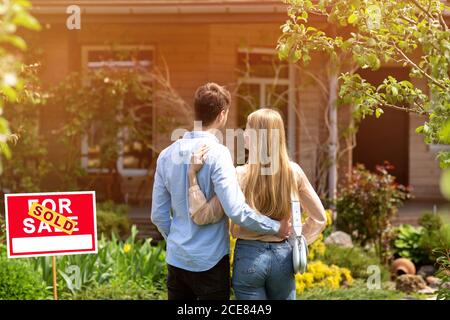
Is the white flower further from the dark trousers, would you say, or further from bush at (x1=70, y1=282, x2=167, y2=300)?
bush at (x1=70, y1=282, x2=167, y2=300)

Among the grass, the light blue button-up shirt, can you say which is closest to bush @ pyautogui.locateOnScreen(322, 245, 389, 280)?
the grass

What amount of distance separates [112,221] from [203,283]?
529 centimetres

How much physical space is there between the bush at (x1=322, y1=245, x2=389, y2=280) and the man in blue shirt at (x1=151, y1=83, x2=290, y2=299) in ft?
13.9

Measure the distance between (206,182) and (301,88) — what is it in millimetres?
7283

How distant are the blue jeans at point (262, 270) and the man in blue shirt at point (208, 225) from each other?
0.07 meters

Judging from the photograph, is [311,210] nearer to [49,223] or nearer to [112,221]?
[49,223]

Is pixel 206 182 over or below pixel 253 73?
below

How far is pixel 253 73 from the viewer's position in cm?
1231

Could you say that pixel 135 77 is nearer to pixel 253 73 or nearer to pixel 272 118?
pixel 253 73

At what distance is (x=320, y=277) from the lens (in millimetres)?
7270

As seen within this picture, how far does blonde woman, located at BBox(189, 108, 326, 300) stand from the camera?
12.7 feet

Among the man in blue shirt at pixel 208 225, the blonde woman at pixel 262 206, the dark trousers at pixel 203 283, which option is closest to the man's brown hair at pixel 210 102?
the man in blue shirt at pixel 208 225

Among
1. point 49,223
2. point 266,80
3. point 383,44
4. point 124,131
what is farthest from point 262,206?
point 266,80
